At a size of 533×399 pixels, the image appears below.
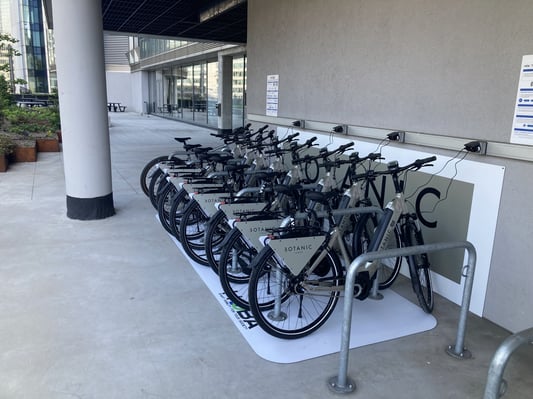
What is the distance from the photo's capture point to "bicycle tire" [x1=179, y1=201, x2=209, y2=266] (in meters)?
3.48

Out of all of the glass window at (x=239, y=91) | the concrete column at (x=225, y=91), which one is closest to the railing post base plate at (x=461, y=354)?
the glass window at (x=239, y=91)

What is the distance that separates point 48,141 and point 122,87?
22152mm

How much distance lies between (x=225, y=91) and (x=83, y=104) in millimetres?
10448

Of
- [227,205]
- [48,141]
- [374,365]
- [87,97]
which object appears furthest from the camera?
[48,141]

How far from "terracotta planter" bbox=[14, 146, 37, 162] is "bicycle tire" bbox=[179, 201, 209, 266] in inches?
217

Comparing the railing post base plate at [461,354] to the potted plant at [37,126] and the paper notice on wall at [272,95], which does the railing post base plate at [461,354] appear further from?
the potted plant at [37,126]

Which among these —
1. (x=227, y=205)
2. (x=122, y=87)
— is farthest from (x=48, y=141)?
(x=122, y=87)

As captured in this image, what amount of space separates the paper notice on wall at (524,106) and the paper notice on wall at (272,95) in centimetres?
325

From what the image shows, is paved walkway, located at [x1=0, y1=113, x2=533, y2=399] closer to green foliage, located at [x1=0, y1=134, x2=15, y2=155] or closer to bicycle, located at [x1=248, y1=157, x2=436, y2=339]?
bicycle, located at [x1=248, y1=157, x2=436, y2=339]

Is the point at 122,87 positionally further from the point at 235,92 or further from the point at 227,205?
the point at 227,205

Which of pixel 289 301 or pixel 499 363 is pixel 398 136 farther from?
pixel 499 363

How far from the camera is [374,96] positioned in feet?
12.2

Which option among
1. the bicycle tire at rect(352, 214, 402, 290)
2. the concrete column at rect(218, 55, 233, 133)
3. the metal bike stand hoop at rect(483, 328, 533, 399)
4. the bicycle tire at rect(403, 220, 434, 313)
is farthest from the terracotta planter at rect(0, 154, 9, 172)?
the concrete column at rect(218, 55, 233, 133)

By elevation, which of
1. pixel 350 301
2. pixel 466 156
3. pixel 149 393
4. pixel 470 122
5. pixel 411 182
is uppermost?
pixel 470 122
